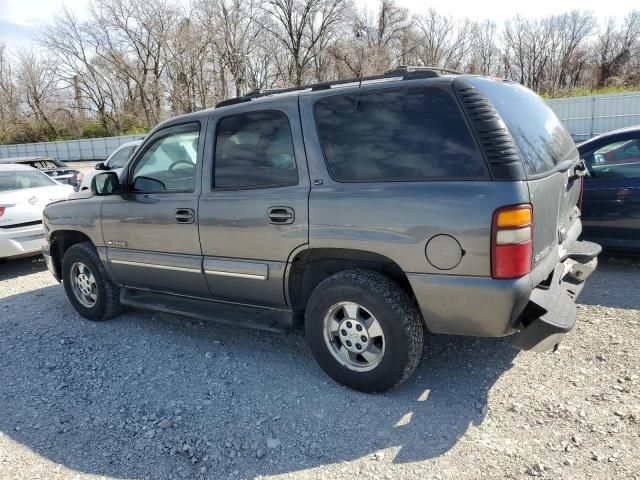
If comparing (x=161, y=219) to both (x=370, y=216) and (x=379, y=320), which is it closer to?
(x=370, y=216)

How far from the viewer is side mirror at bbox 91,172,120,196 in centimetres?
428

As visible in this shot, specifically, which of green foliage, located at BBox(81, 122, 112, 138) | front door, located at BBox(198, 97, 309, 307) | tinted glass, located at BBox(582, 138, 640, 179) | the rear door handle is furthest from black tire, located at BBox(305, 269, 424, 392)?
green foliage, located at BBox(81, 122, 112, 138)

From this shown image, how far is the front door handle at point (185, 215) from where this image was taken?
3828 millimetres

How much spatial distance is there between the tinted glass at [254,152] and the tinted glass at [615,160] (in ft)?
12.9

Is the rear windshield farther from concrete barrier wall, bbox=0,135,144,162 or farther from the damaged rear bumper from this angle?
concrete barrier wall, bbox=0,135,144,162

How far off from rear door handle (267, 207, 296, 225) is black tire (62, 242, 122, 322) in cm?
228

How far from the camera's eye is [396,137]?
2971 mm

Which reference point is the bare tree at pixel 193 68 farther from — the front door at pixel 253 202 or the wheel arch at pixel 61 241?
the front door at pixel 253 202

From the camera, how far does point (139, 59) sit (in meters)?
45.2

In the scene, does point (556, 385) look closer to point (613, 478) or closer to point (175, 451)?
point (613, 478)

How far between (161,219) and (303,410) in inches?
76.3

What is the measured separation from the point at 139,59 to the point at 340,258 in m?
48.2

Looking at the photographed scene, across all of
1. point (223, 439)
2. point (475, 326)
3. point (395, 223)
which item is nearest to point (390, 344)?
point (475, 326)

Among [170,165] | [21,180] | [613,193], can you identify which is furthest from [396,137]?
[21,180]
